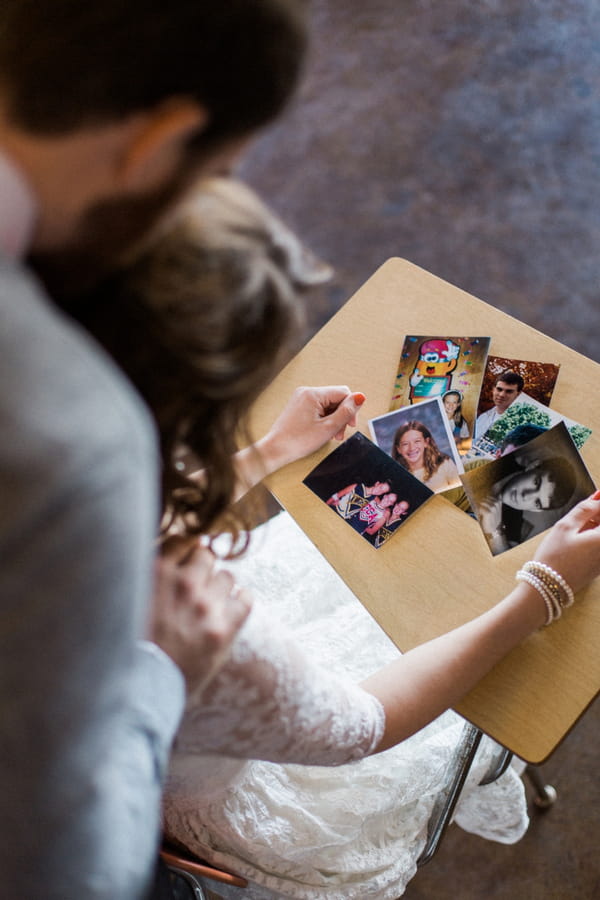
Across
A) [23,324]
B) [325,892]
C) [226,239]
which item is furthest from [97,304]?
[325,892]

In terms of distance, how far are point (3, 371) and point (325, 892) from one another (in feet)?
3.05

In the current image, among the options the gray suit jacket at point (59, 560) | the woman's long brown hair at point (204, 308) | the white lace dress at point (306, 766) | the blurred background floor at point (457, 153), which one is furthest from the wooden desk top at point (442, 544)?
the blurred background floor at point (457, 153)

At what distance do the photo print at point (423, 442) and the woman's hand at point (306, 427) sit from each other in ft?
0.16

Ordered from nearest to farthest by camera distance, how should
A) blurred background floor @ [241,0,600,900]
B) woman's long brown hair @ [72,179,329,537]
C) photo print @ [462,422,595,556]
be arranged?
woman's long brown hair @ [72,179,329,537]
photo print @ [462,422,595,556]
blurred background floor @ [241,0,600,900]

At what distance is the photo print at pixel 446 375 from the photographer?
4.25 feet

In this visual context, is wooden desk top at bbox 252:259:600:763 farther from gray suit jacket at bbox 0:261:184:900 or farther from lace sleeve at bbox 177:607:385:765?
gray suit jacket at bbox 0:261:184:900

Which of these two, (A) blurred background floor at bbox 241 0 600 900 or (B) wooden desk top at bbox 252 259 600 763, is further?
(A) blurred background floor at bbox 241 0 600 900

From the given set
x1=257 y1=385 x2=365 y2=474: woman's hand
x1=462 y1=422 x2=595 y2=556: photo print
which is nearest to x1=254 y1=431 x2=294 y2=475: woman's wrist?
x1=257 y1=385 x2=365 y2=474: woman's hand

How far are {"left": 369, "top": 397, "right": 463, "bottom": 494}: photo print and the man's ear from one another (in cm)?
80

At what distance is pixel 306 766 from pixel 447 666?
26 cm

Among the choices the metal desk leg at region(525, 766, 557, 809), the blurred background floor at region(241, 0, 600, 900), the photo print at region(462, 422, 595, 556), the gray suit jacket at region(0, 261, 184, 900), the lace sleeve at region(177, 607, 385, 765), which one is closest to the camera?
the gray suit jacket at region(0, 261, 184, 900)

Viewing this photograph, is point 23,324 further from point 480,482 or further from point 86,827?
point 480,482

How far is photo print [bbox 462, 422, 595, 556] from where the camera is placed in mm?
1174

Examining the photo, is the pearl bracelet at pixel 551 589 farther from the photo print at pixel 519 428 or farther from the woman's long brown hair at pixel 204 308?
the woman's long brown hair at pixel 204 308
